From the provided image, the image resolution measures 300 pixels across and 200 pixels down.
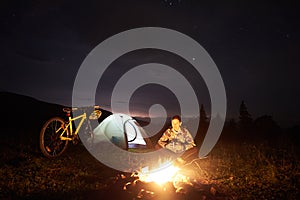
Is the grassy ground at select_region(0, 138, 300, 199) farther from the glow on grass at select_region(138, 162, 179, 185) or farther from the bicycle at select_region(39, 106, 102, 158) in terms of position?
the glow on grass at select_region(138, 162, 179, 185)

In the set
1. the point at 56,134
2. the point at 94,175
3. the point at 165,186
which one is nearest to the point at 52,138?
the point at 56,134

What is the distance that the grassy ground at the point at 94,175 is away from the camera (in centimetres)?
551

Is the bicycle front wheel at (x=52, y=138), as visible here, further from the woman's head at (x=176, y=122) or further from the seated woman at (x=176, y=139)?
the woman's head at (x=176, y=122)

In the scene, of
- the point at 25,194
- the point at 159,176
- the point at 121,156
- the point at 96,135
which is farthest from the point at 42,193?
the point at 96,135

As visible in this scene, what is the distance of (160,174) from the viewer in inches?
225

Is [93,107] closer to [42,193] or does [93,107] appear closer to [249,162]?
[42,193]

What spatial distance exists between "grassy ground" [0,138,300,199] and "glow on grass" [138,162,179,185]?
0.72 meters

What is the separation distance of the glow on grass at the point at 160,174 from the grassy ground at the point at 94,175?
0.72m

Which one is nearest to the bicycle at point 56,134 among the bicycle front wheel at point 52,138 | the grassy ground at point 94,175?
the bicycle front wheel at point 52,138

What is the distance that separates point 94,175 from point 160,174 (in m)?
2.17

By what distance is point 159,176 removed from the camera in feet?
18.6

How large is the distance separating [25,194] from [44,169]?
5.94 ft

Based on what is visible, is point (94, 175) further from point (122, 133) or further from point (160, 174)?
point (122, 133)

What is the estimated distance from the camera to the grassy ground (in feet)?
18.1
